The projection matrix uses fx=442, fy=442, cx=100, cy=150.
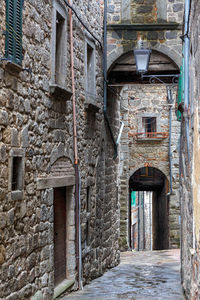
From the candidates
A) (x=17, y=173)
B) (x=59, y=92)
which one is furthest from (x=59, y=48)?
(x=17, y=173)

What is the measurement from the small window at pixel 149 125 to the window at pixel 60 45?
33.0ft

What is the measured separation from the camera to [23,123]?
5.11m

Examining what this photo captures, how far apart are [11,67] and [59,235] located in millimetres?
3087

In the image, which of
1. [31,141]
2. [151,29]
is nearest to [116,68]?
[151,29]

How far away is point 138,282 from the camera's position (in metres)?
8.23

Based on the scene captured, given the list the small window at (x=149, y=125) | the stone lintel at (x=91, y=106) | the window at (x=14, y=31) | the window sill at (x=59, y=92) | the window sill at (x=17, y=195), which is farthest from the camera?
the small window at (x=149, y=125)

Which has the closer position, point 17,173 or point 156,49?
point 17,173

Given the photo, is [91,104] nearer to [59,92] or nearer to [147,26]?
[59,92]

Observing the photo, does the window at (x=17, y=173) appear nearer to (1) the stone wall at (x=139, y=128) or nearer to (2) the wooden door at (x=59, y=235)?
(2) the wooden door at (x=59, y=235)

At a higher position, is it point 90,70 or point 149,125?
point 149,125

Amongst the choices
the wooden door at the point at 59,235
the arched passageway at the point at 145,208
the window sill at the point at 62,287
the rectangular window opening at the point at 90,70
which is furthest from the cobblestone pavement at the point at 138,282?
the arched passageway at the point at 145,208

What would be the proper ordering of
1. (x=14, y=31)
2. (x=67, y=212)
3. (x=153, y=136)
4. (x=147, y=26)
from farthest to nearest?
(x=153, y=136) < (x=147, y=26) < (x=67, y=212) < (x=14, y=31)

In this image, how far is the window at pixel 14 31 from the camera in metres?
4.60

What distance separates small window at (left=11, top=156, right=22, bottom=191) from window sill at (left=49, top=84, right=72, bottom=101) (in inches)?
54.5
